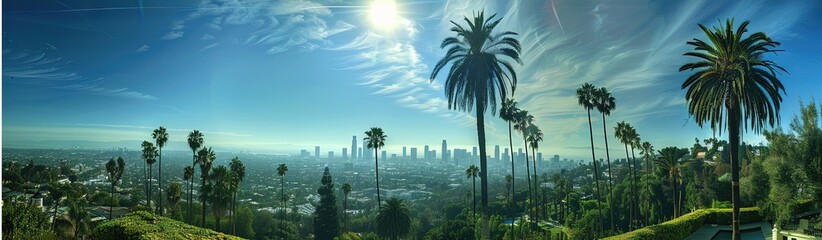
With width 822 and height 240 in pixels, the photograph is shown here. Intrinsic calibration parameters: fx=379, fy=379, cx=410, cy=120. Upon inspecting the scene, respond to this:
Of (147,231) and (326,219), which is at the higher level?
(147,231)

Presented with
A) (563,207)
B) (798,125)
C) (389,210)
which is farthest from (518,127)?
(563,207)

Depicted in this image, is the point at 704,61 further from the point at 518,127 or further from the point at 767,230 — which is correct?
the point at 518,127

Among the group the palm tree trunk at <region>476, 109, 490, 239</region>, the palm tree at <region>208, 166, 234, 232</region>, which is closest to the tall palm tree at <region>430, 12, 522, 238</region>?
the palm tree trunk at <region>476, 109, 490, 239</region>

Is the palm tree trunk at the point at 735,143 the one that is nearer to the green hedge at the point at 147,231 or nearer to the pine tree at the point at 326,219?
the green hedge at the point at 147,231

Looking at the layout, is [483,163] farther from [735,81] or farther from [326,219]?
[326,219]

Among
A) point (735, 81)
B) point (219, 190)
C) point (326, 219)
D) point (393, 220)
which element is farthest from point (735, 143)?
point (326, 219)

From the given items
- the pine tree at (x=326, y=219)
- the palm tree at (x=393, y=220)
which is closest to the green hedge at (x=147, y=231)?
the palm tree at (x=393, y=220)
